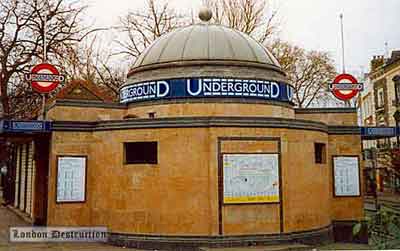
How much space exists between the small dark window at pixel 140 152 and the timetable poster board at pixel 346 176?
7.33 metres

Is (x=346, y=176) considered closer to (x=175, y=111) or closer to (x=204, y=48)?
(x=175, y=111)

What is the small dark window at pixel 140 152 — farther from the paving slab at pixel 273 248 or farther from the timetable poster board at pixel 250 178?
the paving slab at pixel 273 248

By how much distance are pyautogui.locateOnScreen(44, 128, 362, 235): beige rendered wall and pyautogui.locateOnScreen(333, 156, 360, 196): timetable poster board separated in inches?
79.5

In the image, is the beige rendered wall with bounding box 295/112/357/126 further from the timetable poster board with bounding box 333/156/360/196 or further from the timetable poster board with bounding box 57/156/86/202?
the timetable poster board with bounding box 57/156/86/202

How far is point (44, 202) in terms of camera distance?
64.0 feet

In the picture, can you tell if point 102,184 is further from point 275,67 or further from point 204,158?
point 275,67

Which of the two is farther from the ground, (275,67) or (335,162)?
(275,67)

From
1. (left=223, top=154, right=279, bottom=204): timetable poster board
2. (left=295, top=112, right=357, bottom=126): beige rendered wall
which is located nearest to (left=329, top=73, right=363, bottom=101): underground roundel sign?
(left=295, top=112, right=357, bottom=126): beige rendered wall

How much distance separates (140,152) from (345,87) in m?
11.2

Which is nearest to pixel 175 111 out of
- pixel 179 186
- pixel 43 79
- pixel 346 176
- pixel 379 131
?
pixel 179 186

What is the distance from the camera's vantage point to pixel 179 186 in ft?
48.4

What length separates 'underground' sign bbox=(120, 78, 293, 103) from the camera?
17219 millimetres

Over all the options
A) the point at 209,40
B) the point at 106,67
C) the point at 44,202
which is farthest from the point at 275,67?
the point at 106,67

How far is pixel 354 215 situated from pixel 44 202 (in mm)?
12155
